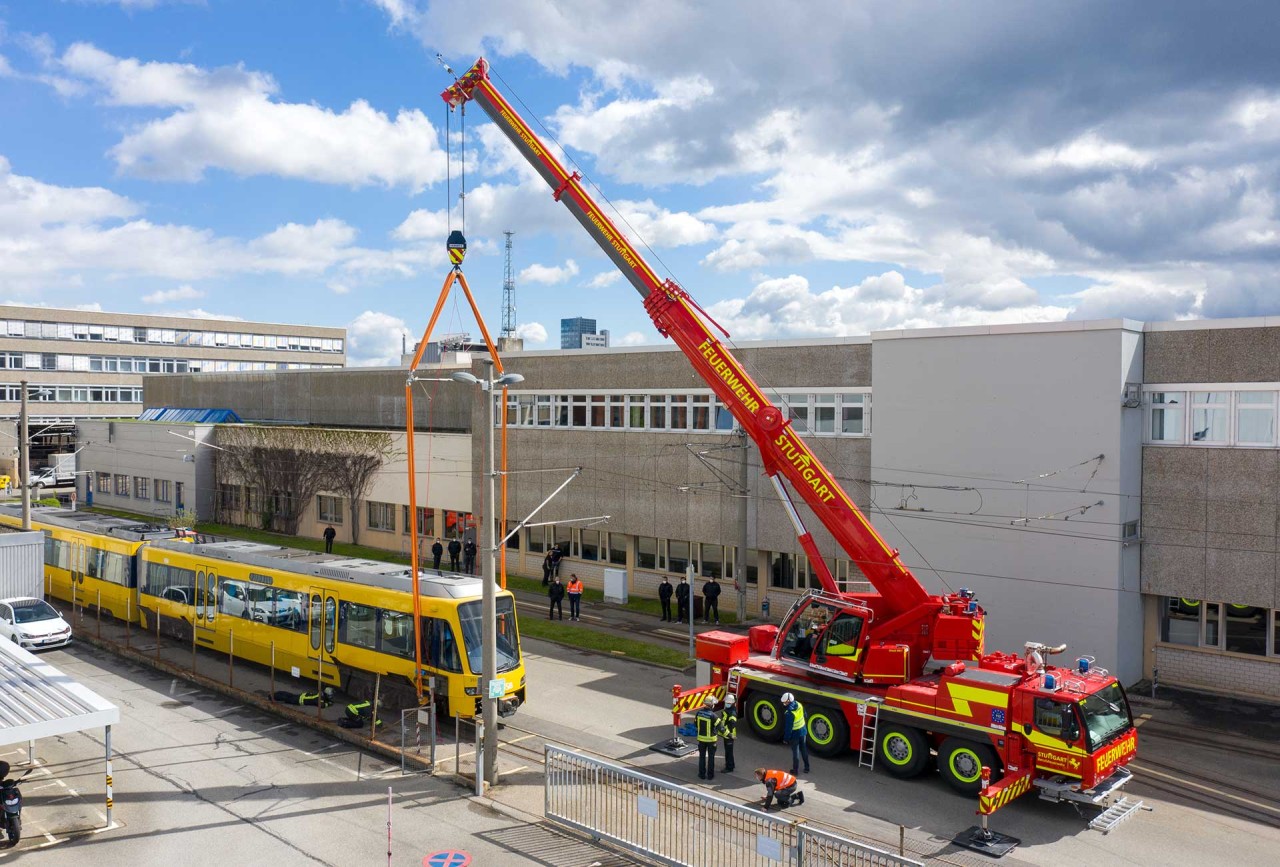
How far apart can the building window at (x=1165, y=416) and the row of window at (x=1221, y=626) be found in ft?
12.1

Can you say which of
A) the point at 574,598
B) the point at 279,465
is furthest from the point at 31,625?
the point at 279,465

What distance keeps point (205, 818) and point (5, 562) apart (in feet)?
49.7

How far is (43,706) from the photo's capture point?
13.6 m

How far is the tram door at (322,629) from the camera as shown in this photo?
1938 centimetres

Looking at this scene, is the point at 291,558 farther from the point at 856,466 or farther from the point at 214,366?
the point at 214,366

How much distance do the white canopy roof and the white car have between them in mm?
9359

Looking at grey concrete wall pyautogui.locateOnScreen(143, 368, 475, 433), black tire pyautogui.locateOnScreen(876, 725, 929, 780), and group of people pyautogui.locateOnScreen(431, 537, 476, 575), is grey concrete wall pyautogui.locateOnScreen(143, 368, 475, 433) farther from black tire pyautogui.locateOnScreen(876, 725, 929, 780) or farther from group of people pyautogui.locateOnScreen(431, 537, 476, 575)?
black tire pyautogui.locateOnScreen(876, 725, 929, 780)

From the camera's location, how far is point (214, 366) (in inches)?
3214

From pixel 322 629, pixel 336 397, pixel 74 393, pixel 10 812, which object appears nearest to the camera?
pixel 10 812

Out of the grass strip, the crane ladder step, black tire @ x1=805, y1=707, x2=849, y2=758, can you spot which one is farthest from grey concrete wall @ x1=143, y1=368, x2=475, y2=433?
the crane ladder step

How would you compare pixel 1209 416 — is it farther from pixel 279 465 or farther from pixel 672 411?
pixel 279 465

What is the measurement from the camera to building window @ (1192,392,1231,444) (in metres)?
20.4

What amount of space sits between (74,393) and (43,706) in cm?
7044

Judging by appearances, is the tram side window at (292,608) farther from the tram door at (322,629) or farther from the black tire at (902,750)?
the black tire at (902,750)
